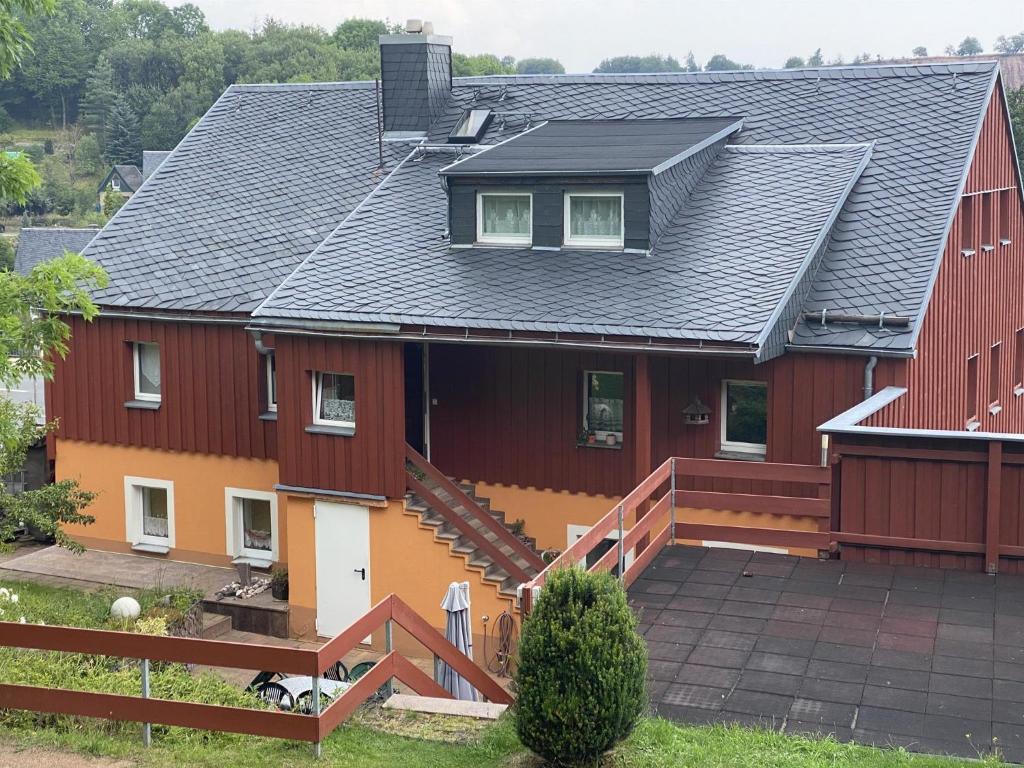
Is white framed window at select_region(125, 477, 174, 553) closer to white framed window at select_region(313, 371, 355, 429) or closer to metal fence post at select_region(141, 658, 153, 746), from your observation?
white framed window at select_region(313, 371, 355, 429)

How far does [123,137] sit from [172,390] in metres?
99.4

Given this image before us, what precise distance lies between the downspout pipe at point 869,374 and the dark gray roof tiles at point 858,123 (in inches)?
7.7

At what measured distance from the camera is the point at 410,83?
963 inches

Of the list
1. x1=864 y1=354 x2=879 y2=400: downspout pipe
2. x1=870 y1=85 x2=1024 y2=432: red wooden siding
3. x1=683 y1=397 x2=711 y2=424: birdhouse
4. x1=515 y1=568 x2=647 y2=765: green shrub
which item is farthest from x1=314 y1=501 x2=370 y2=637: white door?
x1=515 y1=568 x2=647 y2=765: green shrub

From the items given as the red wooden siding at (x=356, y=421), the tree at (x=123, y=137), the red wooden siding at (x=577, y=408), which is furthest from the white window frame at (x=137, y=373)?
the tree at (x=123, y=137)

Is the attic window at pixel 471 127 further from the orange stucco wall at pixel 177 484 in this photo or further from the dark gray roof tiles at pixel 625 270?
the orange stucco wall at pixel 177 484

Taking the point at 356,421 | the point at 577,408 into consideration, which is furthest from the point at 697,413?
the point at 356,421

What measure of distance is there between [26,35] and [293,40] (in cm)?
11597

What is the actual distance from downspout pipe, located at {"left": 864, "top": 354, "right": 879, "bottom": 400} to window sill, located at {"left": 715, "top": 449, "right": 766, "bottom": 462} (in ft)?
6.28

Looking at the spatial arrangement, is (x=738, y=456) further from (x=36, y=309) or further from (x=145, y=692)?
(x=145, y=692)

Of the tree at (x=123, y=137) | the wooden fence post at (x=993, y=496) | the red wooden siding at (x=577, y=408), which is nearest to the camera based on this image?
the wooden fence post at (x=993, y=496)

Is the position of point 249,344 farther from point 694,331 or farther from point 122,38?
point 122,38

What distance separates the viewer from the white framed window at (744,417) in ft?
61.6

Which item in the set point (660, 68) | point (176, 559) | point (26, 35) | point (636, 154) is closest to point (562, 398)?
point (636, 154)
